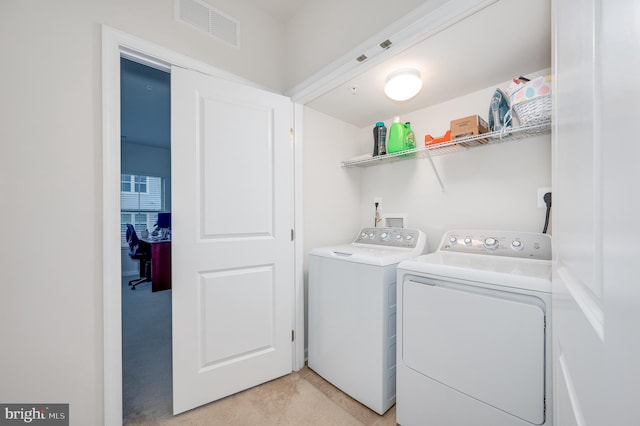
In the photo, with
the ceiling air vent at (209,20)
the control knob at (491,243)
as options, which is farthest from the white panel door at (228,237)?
the control knob at (491,243)

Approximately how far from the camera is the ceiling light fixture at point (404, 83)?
156 centimetres

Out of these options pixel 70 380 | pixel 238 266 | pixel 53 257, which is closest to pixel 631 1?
pixel 238 266

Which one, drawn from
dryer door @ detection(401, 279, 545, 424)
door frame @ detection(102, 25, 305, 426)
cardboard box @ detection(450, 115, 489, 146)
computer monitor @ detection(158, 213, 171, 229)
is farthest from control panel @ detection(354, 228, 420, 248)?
computer monitor @ detection(158, 213, 171, 229)

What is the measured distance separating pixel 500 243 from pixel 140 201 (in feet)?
21.8

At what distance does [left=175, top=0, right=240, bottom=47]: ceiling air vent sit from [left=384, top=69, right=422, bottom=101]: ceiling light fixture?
3.74 ft

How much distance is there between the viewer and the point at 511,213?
5.33 ft

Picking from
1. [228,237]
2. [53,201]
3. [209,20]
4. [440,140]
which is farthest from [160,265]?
[440,140]

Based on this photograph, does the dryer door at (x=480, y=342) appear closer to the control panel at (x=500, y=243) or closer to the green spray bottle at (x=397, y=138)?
the control panel at (x=500, y=243)

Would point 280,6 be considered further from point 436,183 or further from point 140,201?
point 140,201

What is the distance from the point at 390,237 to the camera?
198 centimetres

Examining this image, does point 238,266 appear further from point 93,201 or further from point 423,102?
point 423,102

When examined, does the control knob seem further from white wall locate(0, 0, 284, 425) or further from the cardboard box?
white wall locate(0, 0, 284, 425)

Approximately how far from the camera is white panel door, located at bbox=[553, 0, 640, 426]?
0.81 ft

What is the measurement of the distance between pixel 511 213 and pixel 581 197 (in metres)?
1.44
